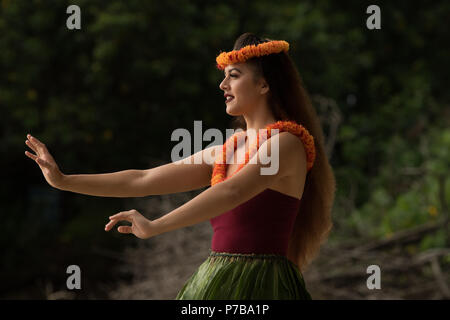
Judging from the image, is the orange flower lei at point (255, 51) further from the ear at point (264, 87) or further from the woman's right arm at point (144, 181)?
the woman's right arm at point (144, 181)

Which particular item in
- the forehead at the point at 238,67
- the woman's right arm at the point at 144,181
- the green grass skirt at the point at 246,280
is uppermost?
the forehead at the point at 238,67

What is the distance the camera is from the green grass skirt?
1871 millimetres

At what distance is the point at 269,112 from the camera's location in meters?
2.07

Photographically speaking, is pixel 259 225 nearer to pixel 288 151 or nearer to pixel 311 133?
pixel 288 151

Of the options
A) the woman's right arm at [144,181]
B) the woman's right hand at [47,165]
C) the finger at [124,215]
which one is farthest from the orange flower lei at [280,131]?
the woman's right hand at [47,165]

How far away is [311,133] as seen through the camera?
6.97ft

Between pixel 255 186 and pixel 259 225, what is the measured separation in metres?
0.18

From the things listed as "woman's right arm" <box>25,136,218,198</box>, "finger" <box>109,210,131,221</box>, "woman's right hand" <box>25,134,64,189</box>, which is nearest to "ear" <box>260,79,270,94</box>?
"woman's right arm" <box>25,136,218,198</box>

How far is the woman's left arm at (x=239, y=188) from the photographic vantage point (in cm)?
173

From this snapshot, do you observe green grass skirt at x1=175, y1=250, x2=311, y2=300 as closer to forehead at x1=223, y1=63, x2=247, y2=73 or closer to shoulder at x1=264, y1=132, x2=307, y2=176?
shoulder at x1=264, y1=132, x2=307, y2=176

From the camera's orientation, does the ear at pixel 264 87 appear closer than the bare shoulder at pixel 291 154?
No

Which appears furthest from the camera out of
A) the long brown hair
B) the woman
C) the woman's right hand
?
the long brown hair
